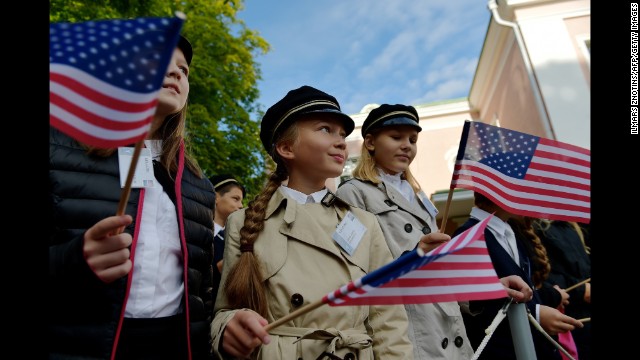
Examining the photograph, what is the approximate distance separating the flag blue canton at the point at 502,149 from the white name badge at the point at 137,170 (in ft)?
5.25

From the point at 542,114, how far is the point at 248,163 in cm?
758

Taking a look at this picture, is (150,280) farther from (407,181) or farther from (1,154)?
(407,181)

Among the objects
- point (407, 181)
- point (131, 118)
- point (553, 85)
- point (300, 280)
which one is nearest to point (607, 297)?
point (300, 280)

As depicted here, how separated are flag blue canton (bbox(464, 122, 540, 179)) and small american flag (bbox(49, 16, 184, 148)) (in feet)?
5.73

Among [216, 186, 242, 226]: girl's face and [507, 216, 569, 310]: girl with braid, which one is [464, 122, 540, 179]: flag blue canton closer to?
[507, 216, 569, 310]: girl with braid

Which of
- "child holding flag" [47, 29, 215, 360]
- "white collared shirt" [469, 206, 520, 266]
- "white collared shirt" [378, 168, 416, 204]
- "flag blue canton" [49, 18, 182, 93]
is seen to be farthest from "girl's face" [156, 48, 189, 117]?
"white collared shirt" [469, 206, 520, 266]

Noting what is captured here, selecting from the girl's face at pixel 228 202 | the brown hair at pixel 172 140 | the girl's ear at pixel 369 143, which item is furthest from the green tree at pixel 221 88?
the brown hair at pixel 172 140

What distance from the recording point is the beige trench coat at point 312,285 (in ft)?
6.08

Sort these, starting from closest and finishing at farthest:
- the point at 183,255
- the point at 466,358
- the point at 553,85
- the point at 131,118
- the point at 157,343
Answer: the point at 131,118 → the point at 157,343 → the point at 183,255 → the point at 466,358 → the point at 553,85

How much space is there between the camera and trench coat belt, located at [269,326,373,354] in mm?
1823

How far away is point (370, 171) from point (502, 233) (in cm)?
97

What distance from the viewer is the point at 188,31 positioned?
10898 mm

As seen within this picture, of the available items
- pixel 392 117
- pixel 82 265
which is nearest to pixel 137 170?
pixel 82 265

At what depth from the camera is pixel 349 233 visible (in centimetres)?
228
